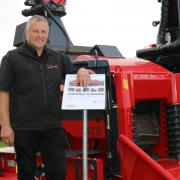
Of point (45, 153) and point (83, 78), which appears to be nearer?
point (83, 78)

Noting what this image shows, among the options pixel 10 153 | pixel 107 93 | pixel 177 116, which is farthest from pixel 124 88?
pixel 10 153

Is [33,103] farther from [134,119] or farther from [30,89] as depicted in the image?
[134,119]

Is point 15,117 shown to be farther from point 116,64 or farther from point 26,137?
point 116,64

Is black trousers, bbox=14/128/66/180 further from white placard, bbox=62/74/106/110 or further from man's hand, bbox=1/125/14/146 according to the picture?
white placard, bbox=62/74/106/110

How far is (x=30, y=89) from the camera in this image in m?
3.38

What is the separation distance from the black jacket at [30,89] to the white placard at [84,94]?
88 mm

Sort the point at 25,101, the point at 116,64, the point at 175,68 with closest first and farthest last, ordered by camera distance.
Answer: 1. the point at 25,101
2. the point at 116,64
3. the point at 175,68

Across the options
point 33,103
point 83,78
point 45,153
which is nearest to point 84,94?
point 83,78

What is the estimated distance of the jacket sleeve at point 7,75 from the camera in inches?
133

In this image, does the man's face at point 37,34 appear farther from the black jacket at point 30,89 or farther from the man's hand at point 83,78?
the man's hand at point 83,78

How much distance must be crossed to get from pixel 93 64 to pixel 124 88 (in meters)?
0.31

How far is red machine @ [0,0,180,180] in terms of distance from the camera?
3.60 m

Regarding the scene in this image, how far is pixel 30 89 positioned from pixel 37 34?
39 centimetres

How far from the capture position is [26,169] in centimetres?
348
